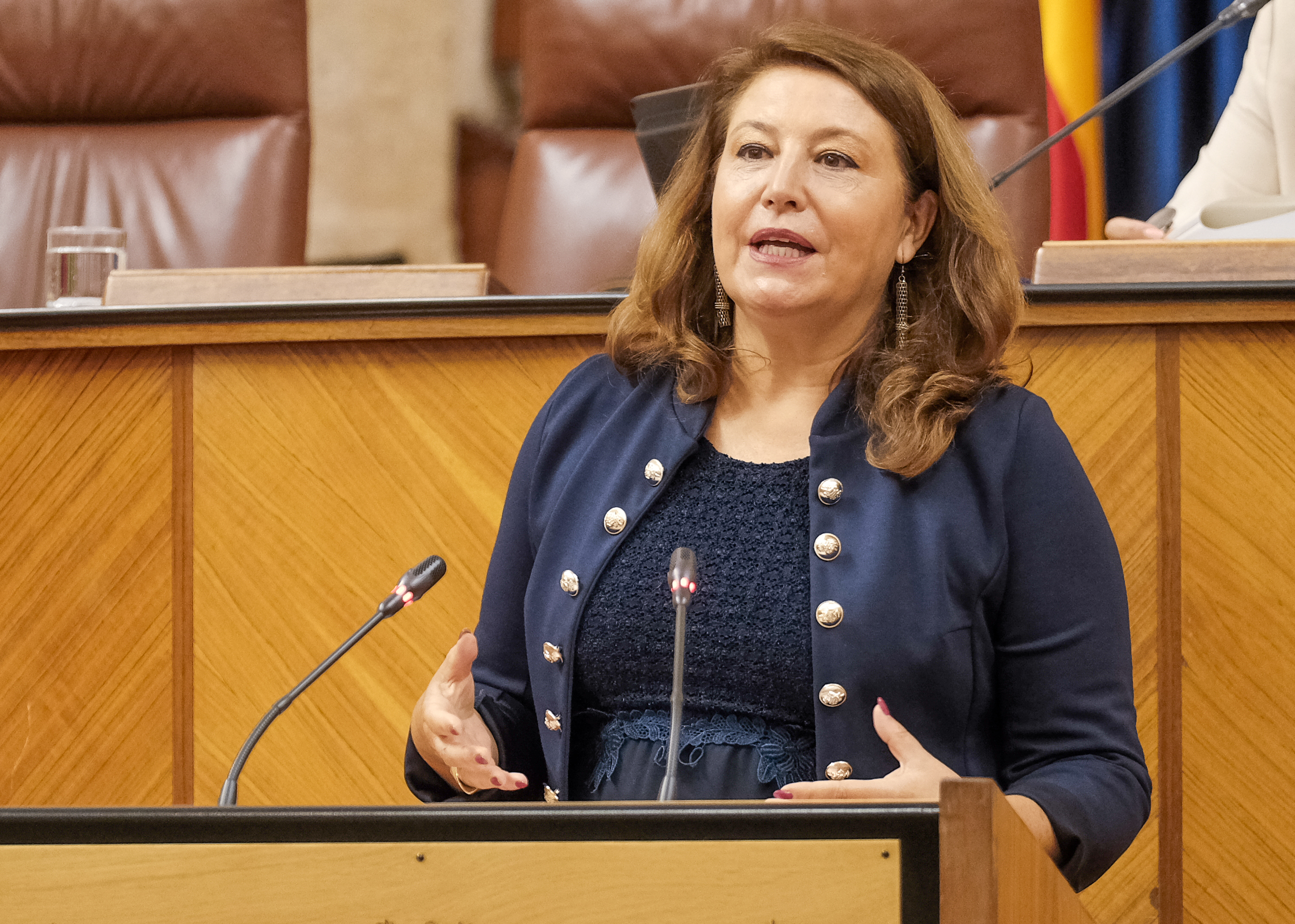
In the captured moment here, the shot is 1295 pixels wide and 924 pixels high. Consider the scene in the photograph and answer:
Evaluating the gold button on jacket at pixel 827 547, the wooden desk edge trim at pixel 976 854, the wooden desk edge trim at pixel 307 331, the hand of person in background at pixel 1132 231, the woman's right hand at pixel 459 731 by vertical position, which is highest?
the hand of person in background at pixel 1132 231

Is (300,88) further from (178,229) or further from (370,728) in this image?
(370,728)

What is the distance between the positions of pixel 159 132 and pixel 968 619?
6.23 ft

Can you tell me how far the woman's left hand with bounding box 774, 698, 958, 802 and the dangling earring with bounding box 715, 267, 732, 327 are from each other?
0.47 metres

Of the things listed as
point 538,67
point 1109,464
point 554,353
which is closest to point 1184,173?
point 538,67

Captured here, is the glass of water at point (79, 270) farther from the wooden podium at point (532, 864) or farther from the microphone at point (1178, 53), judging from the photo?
the wooden podium at point (532, 864)

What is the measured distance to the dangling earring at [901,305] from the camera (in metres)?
1.16

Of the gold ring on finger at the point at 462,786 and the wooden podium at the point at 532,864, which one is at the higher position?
the wooden podium at the point at 532,864

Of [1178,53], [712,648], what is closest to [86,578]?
[712,648]

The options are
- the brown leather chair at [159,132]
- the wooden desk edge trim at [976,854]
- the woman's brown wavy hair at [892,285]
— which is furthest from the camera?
the brown leather chair at [159,132]

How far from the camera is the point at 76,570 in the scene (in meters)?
1.38

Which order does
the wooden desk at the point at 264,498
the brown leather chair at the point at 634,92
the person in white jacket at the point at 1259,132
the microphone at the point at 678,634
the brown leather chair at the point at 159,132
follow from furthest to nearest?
the brown leather chair at the point at 159,132, the brown leather chair at the point at 634,92, the person in white jacket at the point at 1259,132, the wooden desk at the point at 264,498, the microphone at the point at 678,634

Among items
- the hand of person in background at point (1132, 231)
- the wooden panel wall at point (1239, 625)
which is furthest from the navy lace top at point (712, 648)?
the hand of person in background at point (1132, 231)

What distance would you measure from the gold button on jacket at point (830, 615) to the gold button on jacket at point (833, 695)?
43 millimetres

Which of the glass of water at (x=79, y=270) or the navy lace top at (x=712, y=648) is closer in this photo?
the navy lace top at (x=712, y=648)
